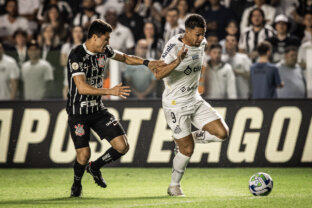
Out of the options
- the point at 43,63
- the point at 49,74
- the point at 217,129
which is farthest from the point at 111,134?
the point at 43,63

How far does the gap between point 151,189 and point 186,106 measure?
4.46 feet

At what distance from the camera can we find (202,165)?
10656 mm

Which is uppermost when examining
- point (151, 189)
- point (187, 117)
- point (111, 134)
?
point (187, 117)

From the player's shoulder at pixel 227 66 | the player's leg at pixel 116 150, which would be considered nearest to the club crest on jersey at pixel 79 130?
the player's leg at pixel 116 150

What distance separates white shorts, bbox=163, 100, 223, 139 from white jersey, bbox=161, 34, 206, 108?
73mm

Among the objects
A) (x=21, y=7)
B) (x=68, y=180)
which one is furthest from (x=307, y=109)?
(x=21, y=7)

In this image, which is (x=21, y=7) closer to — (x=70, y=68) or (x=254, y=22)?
(x=254, y=22)

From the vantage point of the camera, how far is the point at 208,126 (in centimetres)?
766

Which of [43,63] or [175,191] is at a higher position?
[43,63]

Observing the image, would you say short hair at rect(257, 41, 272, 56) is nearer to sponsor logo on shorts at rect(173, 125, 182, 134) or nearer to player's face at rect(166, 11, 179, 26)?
player's face at rect(166, 11, 179, 26)

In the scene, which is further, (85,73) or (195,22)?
(85,73)

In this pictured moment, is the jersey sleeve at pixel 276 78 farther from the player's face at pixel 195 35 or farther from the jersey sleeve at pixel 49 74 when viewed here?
the jersey sleeve at pixel 49 74

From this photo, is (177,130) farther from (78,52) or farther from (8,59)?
(8,59)

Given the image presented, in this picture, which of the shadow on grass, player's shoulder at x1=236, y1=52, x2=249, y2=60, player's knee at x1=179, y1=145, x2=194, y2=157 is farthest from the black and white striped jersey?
player's shoulder at x1=236, y1=52, x2=249, y2=60
